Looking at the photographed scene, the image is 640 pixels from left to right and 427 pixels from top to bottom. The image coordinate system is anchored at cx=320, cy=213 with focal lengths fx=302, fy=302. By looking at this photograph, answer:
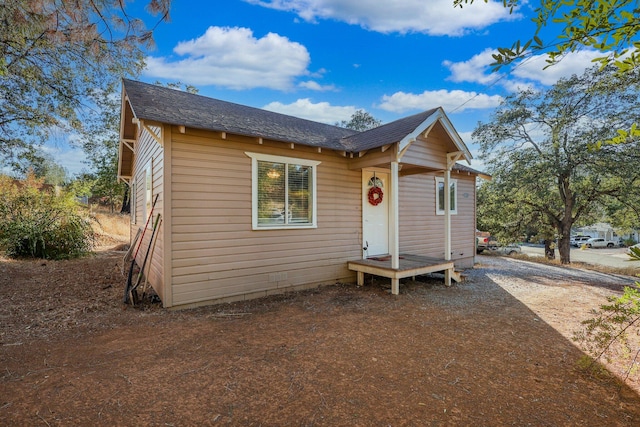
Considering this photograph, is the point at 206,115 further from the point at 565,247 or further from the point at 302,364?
the point at 565,247

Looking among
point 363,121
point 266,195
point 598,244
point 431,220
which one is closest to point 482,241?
point 431,220

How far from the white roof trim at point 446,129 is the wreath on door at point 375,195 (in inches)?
65.6

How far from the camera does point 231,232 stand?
17.5 ft

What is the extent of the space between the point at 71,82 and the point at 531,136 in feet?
55.0

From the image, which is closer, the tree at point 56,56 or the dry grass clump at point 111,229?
the tree at point 56,56

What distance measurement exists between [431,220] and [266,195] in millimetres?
5407

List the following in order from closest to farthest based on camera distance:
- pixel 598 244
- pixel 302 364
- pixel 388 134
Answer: pixel 302 364
pixel 388 134
pixel 598 244

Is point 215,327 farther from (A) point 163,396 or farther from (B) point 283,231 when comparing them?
(B) point 283,231

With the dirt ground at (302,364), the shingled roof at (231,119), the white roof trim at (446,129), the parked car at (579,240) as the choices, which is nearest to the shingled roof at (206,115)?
the shingled roof at (231,119)

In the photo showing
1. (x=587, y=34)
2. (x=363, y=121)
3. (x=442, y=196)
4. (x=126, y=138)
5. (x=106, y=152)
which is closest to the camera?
(x=587, y=34)

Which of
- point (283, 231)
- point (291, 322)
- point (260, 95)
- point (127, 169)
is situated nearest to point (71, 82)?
point (127, 169)

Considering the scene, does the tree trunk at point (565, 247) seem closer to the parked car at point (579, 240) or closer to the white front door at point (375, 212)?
the white front door at point (375, 212)

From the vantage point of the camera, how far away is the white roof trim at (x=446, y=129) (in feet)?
19.2

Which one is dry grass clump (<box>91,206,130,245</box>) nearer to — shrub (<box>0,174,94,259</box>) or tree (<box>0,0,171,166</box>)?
shrub (<box>0,174,94,259</box>)
